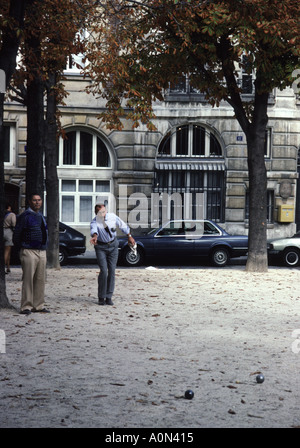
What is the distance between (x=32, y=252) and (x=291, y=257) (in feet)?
46.5

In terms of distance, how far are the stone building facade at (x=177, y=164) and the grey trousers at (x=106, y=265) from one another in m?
16.3

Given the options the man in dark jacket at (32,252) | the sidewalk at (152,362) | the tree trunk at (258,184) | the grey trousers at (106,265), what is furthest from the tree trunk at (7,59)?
the tree trunk at (258,184)

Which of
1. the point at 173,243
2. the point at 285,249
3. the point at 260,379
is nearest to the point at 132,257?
the point at 173,243

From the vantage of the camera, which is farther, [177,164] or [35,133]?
[177,164]

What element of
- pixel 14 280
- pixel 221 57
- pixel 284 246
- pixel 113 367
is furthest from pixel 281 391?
pixel 284 246

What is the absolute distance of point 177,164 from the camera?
99.0ft

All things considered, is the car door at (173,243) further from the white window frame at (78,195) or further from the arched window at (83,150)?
the arched window at (83,150)

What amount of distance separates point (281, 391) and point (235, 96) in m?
14.5

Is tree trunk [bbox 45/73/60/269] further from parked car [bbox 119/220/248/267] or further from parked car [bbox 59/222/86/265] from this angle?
parked car [bbox 119/220/248/267]

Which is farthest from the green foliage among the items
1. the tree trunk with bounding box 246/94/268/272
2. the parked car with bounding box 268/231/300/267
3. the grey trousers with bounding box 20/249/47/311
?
the grey trousers with bounding box 20/249/47/311

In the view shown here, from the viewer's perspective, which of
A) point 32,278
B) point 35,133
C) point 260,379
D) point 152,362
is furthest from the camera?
point 35,133

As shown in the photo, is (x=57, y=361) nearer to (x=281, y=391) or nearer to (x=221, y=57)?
(x=281, y=391)

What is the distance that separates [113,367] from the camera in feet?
25.7

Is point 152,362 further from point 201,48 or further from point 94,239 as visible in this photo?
point 201,48
